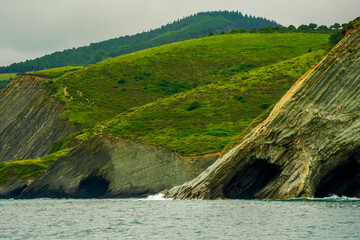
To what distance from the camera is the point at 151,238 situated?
36.8 meters

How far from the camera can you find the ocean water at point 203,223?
3669 cm

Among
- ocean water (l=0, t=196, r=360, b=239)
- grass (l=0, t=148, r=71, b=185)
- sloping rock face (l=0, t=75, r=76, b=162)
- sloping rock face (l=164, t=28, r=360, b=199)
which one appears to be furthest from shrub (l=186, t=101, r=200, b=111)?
ocean water (l=0, t=196, r=360, b=239)

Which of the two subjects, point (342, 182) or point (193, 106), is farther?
point (193, 106)

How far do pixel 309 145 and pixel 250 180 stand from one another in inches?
379

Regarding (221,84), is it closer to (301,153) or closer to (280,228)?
(301,153)

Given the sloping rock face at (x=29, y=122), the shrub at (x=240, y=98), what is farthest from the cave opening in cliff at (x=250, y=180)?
the sloping rock face at (x=29, y=122)

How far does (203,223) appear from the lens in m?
43.4

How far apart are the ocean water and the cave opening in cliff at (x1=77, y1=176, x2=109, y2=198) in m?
35.6

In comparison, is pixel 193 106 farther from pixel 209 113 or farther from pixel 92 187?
pixel 92 187

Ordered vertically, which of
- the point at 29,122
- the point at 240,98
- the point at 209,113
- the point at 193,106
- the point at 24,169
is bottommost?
the point at 24,169

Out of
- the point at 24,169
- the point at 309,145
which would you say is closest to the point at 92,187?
the point at 24,169

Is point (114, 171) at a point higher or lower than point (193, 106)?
lower

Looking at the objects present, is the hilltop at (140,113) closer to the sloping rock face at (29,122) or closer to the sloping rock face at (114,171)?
the sloping rock face at (114,171)

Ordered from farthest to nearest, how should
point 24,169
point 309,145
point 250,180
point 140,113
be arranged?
point 140,113 < point 24,169 < point 250,180 < point 309,145
